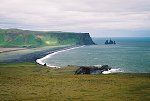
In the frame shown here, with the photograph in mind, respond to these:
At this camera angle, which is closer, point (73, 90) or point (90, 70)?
point (73, 90)

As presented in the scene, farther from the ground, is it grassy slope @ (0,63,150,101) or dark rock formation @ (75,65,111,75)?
grassy slope @ (0,63,150,101)

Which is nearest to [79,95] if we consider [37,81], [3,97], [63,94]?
[63,94]

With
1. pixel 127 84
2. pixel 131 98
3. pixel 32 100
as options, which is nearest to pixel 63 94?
pixel 32 100

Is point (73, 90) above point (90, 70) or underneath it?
above

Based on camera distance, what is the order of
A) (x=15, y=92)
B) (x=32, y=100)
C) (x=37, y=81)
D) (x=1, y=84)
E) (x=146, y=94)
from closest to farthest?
(x=32, y=100) < (x=146, y=94) < (x=15, y=92) < (x=1, y=84) < (x=37, y=81)

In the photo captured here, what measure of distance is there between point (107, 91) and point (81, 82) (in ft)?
58.2

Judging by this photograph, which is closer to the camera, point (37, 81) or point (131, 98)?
point (131, 98)

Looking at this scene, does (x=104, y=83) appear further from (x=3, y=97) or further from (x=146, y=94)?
(x=3, y=97)

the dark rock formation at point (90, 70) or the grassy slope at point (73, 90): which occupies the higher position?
the grassy slope at point (73, 90)

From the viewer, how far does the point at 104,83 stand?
93.6m

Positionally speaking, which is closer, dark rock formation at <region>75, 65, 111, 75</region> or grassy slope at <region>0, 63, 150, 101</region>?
grassy slope at <region>0, 63, 150, 101</region>

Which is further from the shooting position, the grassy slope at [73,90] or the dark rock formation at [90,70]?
the dark rock formation at [90,70]

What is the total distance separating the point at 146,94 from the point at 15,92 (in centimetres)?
3161

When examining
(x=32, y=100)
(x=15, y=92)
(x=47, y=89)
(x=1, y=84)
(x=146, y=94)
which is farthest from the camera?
(x=1, y=84)
